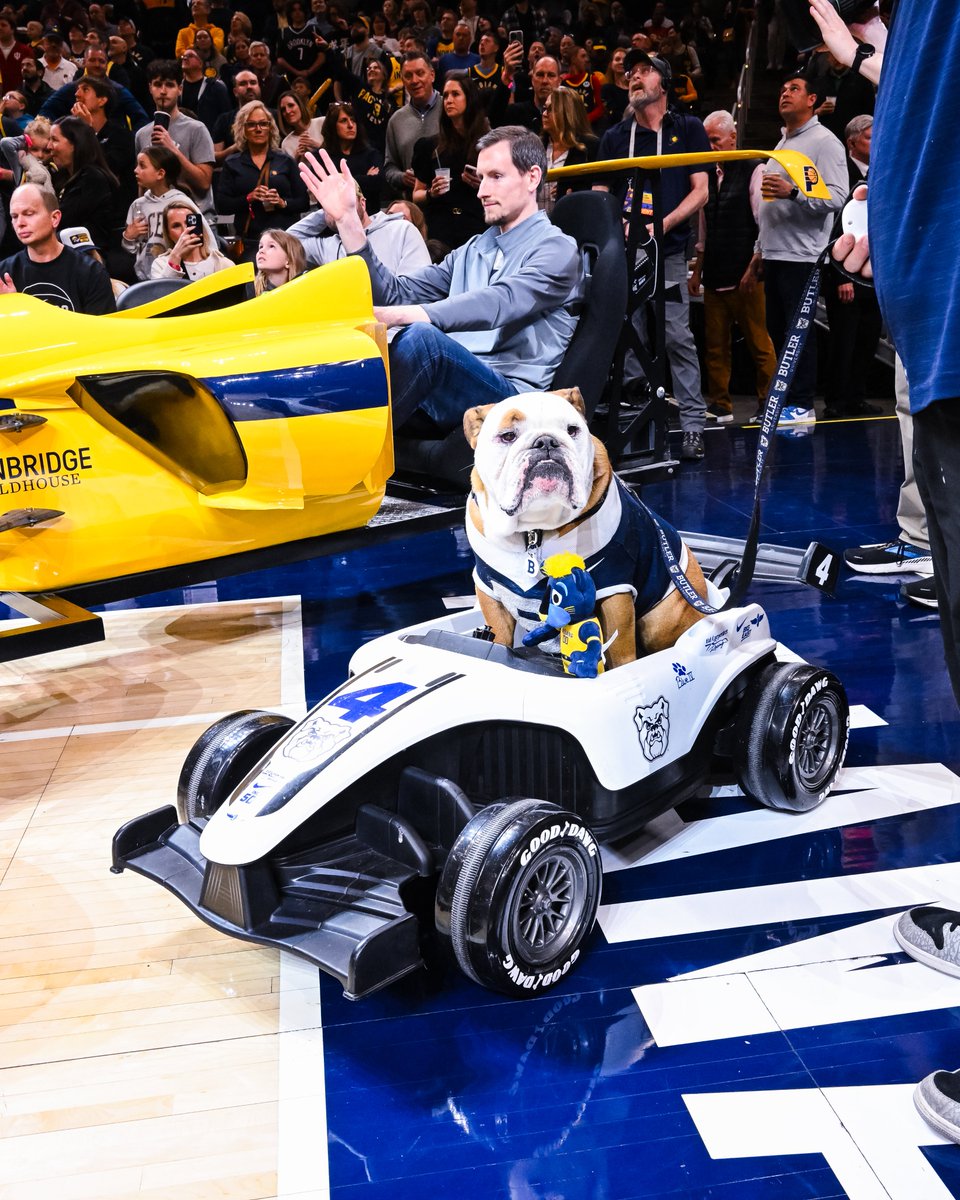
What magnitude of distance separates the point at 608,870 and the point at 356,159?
6349 millimetres

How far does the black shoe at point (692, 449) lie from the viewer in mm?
6637

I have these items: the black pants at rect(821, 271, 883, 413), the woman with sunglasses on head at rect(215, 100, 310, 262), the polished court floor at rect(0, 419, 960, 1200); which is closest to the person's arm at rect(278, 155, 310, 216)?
the woman with sunglasses on head at rect(215, 100, 310, 262)

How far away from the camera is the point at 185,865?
2.40m

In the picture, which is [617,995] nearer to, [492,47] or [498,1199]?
[498,1199]

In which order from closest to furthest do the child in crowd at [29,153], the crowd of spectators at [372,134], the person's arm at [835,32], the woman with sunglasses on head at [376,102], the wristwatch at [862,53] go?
1. the person's arm at [835,32]
2. the wristwatch at [862,53]
3. the child in crowd at [29,153]
4. the crowd of spectators at [372,134]
5. the woman with sunglasses on head at [376,102]

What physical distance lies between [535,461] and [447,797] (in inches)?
26.2

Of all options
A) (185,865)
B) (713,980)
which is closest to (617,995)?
(713,980)

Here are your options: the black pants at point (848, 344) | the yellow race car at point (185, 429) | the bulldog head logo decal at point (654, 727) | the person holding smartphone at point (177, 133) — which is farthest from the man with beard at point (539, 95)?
the bulldog head logo decal at point (654, 727)

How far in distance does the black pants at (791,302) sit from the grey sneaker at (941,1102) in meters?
6.03

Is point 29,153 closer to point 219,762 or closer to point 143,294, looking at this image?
point 143,294

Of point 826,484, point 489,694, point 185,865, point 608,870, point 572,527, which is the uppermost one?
point 572,527

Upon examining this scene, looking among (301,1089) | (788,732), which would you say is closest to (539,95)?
(788,732)

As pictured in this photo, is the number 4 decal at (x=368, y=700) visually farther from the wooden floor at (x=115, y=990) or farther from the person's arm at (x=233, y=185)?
the person's arm at (x=233, y=185)

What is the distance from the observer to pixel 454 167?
26.1 feet
